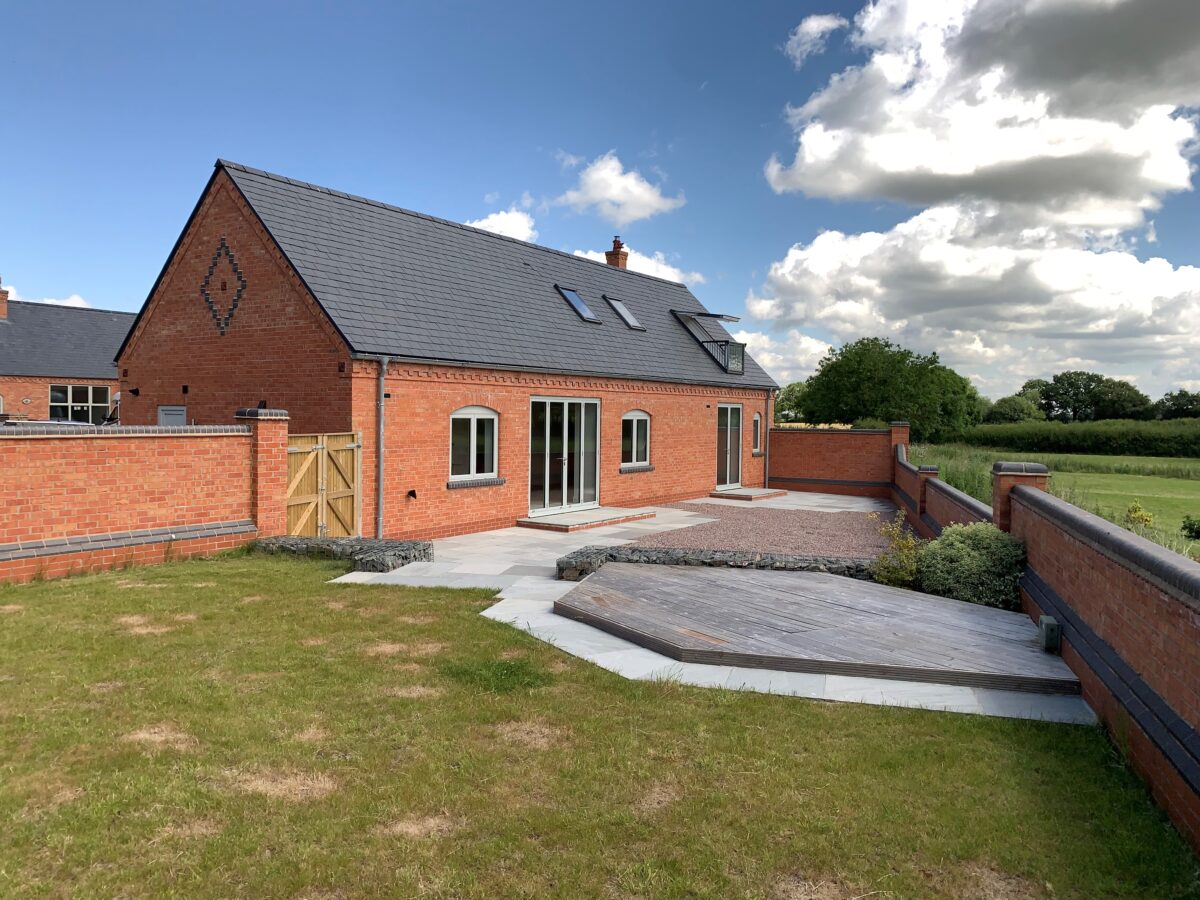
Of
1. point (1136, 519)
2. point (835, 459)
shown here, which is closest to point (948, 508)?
point (1136, 519)

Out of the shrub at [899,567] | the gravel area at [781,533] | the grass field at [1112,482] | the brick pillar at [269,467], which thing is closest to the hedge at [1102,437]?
the grass field at [1112,482]

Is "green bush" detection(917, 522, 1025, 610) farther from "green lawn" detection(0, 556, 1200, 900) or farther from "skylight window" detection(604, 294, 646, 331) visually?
"skylight window" detection(604, 294, 646, 331)

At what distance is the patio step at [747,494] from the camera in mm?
22047

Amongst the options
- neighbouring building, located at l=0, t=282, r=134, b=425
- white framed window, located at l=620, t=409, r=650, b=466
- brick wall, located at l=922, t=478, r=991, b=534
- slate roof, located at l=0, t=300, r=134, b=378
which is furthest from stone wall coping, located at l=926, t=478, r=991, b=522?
slate roof, located at l=0, t=300, r=134, b=378

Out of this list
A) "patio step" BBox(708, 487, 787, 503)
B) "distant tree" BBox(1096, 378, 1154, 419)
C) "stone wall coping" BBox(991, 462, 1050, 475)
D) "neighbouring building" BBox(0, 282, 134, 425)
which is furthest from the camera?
"distant tree" BBox(1096, 378, 1154, 419)

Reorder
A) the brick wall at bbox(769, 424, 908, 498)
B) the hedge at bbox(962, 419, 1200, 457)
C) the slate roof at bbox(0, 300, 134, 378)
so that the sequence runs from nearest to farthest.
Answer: the brick wall at bbox(769, 424, 908, 498) → the slate roof at bbox(0, 300, 134, 378) → the hedge at bbox(962, 419, 1200, 457)

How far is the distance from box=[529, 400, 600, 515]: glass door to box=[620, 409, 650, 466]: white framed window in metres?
1.20

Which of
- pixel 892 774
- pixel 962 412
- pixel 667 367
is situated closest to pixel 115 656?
pixel 892 774

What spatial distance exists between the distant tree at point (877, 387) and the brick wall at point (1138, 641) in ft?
97.5

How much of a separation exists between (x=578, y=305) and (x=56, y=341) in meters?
27.4

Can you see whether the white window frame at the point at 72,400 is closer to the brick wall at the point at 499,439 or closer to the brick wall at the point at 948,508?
the brick wall at the point at 499,439

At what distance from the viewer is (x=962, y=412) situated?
48.0m

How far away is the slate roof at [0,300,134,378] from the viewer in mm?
32844

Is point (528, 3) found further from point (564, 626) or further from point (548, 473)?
Result: point (564, 626)
